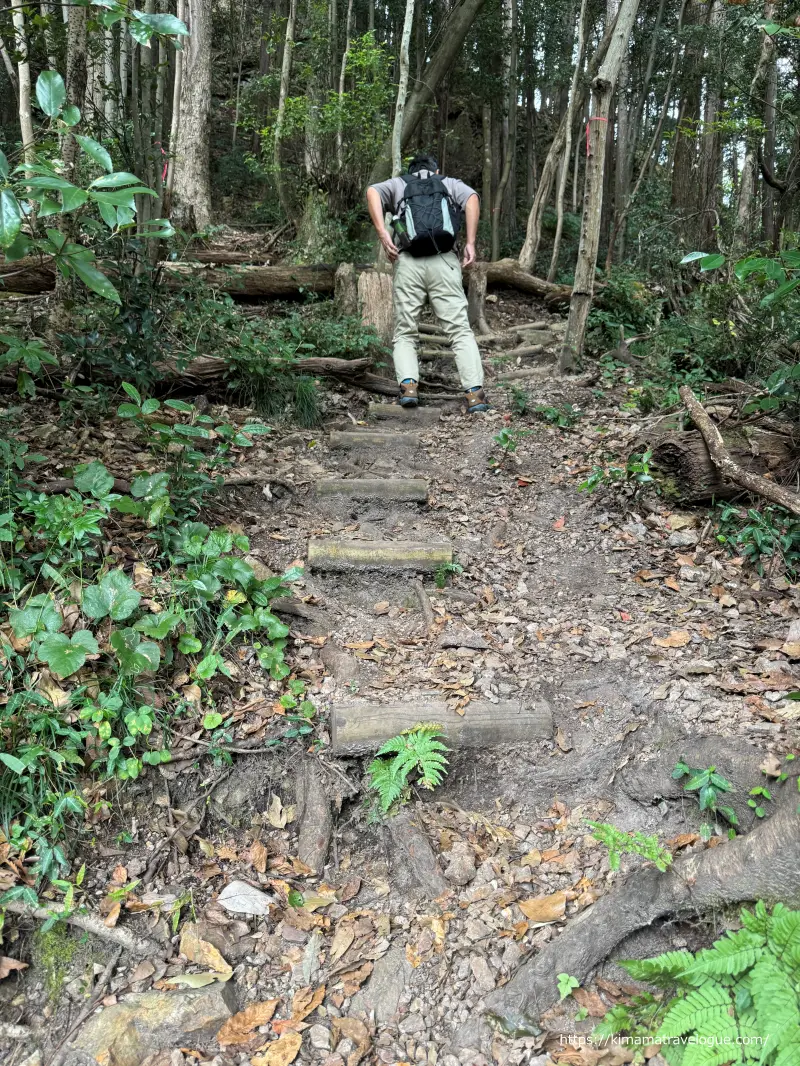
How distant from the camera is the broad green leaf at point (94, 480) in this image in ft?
10.8

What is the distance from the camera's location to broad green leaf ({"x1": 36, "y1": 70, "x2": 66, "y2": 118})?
1.90m

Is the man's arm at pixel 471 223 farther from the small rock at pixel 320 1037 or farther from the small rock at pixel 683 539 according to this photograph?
the small rock at pixel 320 1037

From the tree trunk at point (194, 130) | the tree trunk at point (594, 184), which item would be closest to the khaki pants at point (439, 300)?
the tree trunk at point (594, 184)

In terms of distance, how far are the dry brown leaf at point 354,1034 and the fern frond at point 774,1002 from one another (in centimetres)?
121

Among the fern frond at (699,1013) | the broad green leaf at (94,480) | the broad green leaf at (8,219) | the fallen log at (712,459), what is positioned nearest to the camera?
the broad green leaf at (8,219)

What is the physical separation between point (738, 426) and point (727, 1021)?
3.65 metres

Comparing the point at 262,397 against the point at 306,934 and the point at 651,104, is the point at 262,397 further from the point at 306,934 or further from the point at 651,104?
the point at 651,104

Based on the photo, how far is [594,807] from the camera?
2797mm

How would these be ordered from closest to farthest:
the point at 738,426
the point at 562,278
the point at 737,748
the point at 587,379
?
the point at 737,748 → the point at 738,426 → the point at 587,379 → the point at 562,278

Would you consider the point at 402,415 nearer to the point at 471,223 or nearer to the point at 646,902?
the point at 471,223

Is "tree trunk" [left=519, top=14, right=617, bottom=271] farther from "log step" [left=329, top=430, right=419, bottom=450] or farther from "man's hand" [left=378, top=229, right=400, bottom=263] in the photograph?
"log step" [left=329, top=430, right=419, bottom=450]

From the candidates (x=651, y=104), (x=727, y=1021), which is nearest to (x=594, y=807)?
(x=727, y=1021)

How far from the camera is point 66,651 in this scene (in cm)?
266

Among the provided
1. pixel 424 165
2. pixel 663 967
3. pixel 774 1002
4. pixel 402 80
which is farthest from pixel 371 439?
pixel 402 80
